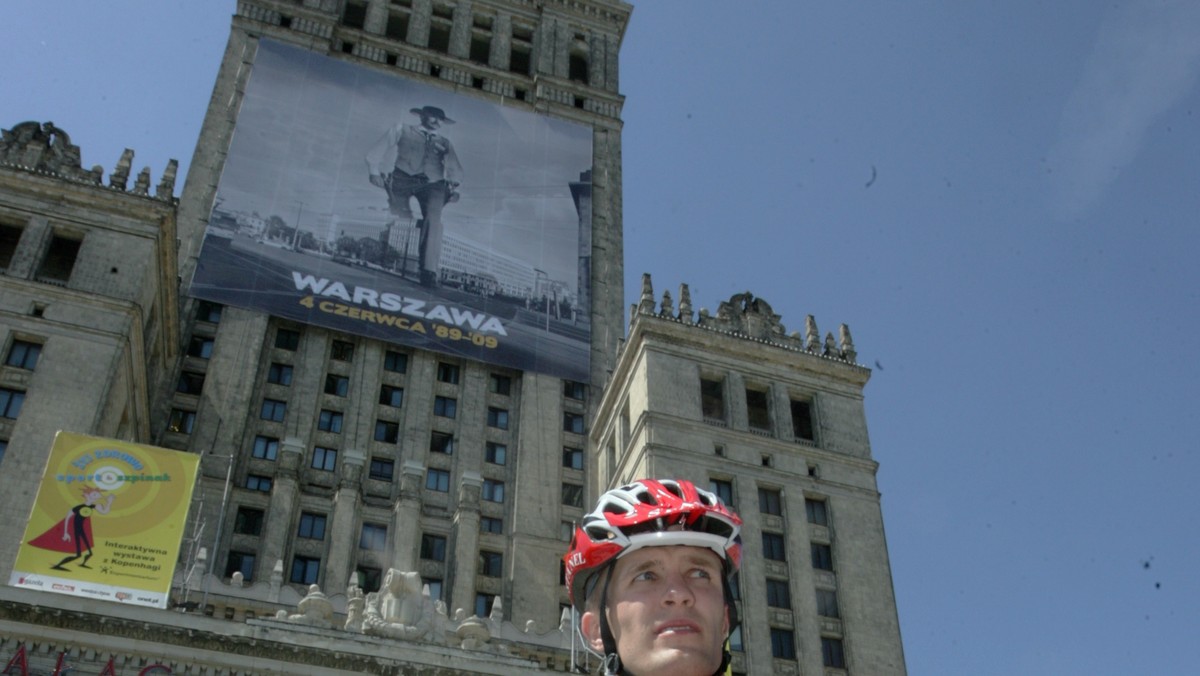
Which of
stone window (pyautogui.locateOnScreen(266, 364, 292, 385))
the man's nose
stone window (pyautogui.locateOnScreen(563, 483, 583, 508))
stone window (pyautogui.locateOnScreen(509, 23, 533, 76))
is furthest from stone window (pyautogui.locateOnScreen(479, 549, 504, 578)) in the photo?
the man's nose

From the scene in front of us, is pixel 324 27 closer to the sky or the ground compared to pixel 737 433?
closer to the sky

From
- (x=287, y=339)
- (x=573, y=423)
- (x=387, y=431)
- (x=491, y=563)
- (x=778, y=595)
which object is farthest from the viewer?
(x=573, y=423)

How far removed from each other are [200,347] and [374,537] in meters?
13.1

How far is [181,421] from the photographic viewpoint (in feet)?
178

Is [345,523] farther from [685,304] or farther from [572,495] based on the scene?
[685,304]

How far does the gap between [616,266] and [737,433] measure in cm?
1976

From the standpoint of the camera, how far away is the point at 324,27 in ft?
242

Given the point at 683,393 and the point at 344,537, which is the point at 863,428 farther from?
the point at 344,537

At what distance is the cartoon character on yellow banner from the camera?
35562 mm

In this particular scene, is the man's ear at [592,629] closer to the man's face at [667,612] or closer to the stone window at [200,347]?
the man's face at [667,612]

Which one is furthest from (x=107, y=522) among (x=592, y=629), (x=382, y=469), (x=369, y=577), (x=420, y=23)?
(x=420, y=23)

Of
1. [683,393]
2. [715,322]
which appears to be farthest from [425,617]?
[715,322]

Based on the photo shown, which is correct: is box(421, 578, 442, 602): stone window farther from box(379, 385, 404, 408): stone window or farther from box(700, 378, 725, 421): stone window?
box(700, 378, 725, 421): stone window

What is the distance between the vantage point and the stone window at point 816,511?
167ft
